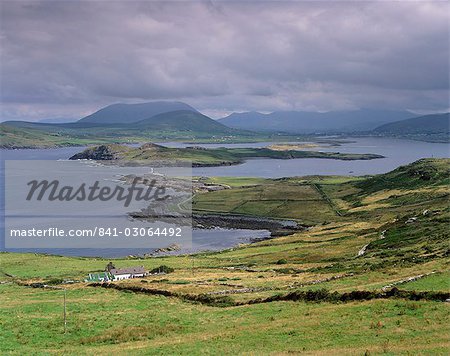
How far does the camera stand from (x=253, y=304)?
138ft

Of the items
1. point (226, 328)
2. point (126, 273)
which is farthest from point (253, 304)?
point (126, 273)

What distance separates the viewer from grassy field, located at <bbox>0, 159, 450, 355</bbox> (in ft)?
98.1

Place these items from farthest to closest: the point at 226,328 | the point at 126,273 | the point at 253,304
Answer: the point at 126,273, the point at 253,304, the point at 226,328

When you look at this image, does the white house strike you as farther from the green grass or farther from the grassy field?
the green grass

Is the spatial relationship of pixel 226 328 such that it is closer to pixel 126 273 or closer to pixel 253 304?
pixel 253 304

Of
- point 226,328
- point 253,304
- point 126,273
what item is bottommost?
point 126,273

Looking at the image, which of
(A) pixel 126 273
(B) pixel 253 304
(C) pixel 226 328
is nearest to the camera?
(C) pixel 226 328

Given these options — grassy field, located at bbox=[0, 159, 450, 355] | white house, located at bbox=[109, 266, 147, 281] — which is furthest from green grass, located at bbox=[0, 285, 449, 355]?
white house, located at bbox=[109, 266, 147, 281]

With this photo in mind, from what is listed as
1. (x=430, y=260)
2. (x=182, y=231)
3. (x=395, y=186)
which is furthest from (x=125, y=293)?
(x=395, y=186)

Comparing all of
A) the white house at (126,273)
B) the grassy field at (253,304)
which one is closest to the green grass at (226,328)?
the grassy field at (253,304)

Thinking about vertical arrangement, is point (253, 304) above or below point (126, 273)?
above

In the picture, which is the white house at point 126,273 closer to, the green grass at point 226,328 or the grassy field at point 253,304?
the grassy field at point 253,304

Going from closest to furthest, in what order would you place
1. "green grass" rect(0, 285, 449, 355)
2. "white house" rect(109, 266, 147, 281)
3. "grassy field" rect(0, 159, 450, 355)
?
1. "green grass" rect(0, 285, 449, 355)
2. "grassy field" rect(0, 159, 450, 355)
3. "white house" rect(109, 266, 147, 281)

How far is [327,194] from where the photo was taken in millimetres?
184625
